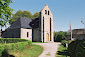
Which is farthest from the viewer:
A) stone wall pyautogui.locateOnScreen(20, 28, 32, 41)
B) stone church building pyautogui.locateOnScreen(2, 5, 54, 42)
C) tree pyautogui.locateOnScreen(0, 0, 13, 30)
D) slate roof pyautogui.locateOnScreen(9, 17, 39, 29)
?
slate roof pyautogui.locateOnScreen(9, 17, 39, 29)

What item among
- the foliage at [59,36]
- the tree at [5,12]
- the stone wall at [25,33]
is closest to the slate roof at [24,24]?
the stone wall at [25,33]

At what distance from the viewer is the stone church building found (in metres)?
35.4

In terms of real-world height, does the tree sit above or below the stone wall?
above

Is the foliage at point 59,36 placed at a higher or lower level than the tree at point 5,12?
lower

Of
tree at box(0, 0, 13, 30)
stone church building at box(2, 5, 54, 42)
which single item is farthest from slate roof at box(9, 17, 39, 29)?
tree at box(0, 0, 13, 30)

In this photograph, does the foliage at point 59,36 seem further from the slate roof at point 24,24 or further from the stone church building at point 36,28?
the slate roof at point 24,24

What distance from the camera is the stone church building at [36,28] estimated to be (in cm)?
3541

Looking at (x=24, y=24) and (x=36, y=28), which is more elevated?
(x=24, y=24)

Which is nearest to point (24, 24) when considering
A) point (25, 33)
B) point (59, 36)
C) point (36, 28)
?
point (25, 33)

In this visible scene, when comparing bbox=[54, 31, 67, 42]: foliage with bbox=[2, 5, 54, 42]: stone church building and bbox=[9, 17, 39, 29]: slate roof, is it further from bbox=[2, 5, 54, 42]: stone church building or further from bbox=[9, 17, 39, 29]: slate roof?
bbox=[9, 17, 39, 29]: slate roof

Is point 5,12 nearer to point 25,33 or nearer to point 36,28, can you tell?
point 25,33

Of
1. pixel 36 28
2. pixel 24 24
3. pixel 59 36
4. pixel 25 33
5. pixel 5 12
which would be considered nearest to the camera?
pixel 5 12

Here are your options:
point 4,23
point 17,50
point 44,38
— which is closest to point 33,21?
point 44,38

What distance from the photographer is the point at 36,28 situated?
37.2 meters
